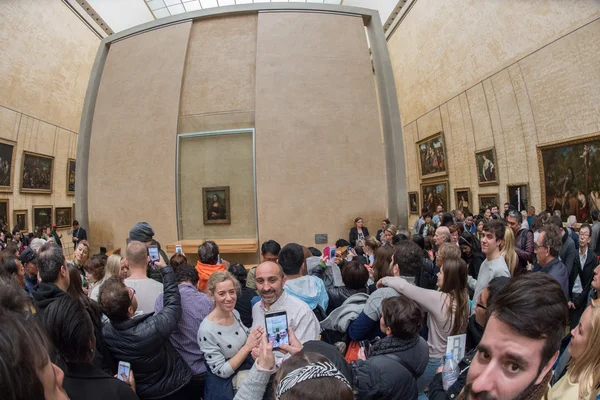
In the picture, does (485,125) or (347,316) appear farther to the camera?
(485,125)

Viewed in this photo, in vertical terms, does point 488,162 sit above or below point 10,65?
below

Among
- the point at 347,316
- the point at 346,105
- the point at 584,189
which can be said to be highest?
the point at 346,105

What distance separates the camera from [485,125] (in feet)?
46.3

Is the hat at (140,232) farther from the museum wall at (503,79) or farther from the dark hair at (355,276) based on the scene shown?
the museum wall at (503,79)

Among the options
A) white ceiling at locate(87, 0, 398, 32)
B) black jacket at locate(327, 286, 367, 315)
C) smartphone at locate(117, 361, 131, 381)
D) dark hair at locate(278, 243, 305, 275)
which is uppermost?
white ceiling at locate(87, 0, 398, 32)

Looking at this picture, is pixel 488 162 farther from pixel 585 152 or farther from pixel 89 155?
pixel 89 155

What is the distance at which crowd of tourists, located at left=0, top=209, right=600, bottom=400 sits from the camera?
1.21 meters

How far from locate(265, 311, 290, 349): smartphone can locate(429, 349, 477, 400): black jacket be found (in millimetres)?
841

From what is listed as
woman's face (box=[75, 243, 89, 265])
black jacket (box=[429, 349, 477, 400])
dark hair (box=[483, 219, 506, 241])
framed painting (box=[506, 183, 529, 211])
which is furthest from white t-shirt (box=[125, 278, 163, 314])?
framed painting (box=[506, 183, 529, 211])

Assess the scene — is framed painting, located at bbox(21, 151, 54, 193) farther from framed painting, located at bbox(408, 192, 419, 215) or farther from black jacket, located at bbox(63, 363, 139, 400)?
framed painting, located at bbox(408, 192, 419, 215)

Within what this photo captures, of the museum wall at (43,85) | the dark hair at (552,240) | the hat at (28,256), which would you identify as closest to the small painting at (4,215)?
the museum wall at (43,85)

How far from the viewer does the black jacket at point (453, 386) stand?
159 centimetres

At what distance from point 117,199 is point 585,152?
14296 mm

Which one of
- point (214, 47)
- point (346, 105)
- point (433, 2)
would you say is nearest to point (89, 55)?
point (214, 47)
